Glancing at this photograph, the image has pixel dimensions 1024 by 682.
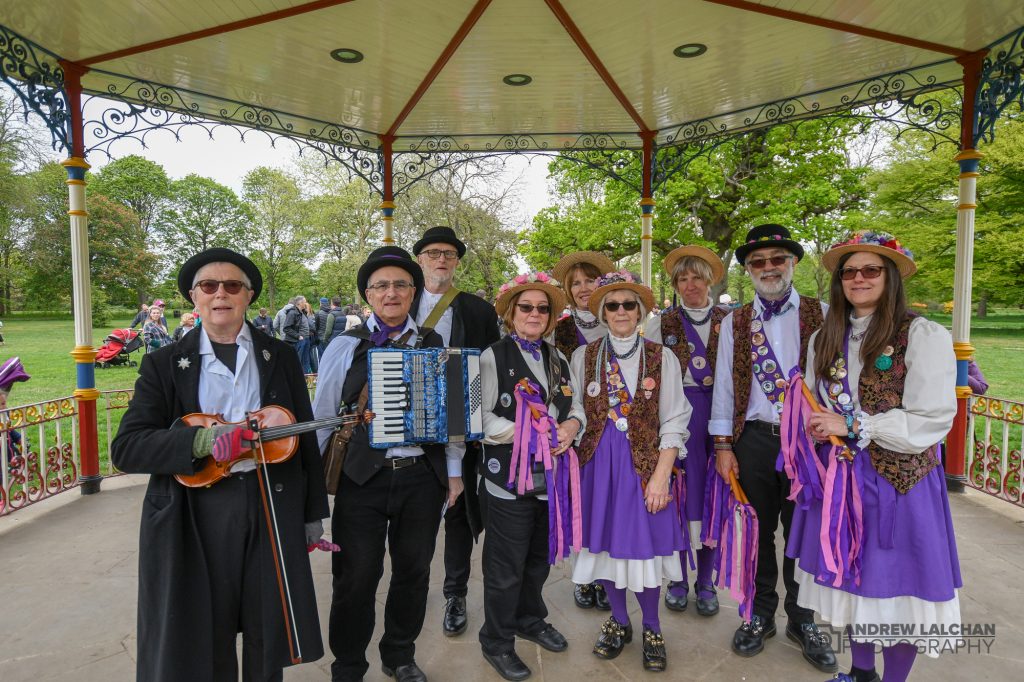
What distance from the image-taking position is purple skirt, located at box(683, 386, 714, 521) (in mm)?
3465

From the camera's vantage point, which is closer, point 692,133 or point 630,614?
point 630,614

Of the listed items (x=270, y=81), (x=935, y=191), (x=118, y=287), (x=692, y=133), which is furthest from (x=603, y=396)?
(x=118, y=287)

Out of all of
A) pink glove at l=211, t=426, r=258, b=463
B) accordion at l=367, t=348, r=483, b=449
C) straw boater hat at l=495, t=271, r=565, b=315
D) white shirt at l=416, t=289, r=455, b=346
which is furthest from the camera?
white shirt at l=416, t=289, r=455, b=346

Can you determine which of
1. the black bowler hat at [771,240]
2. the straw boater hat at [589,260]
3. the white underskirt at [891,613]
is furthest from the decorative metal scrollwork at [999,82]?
the white underskirt at [891,613]

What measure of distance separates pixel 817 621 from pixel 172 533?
12.3 ft

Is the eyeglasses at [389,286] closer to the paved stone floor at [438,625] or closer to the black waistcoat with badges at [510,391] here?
the black waistcoat with badges at [510,391]

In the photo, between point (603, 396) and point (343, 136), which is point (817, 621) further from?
point (343, 136)

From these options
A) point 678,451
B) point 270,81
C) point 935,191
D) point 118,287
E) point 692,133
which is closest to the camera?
point 678,451

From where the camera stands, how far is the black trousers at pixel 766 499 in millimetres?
3070

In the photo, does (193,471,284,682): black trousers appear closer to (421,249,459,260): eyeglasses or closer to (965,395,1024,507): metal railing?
(421,249,459,260): eyeglasses

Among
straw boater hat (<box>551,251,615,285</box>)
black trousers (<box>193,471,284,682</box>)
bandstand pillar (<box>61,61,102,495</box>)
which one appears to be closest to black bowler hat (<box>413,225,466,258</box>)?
straw boater hat (<box>551,251,615,285</box>)

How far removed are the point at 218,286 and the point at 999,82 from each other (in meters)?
7.08

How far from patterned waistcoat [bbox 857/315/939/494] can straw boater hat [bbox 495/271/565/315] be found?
1.58 metres

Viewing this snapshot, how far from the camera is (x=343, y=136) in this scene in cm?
745
